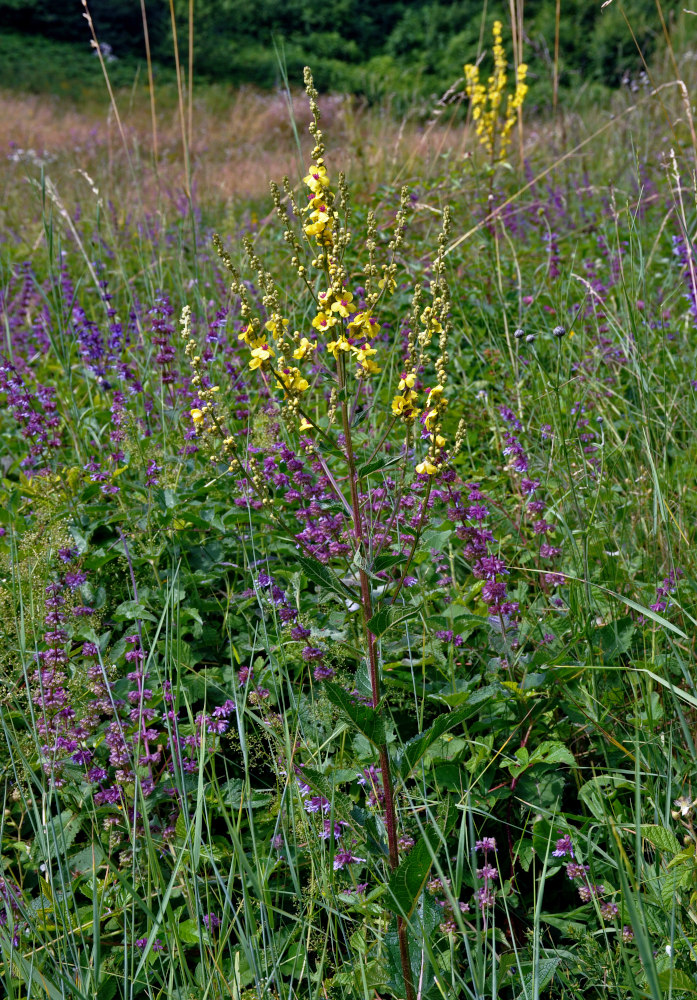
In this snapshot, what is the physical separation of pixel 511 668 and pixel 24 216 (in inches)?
210

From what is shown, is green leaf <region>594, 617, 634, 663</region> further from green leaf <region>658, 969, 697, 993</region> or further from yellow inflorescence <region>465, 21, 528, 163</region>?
yellow inflorescence <region>465, 21, 528, 163</region>

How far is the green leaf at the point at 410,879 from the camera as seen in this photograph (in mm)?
1076

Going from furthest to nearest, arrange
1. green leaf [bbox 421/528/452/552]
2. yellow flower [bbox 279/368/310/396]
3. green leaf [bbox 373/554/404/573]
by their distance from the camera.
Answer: green leaf [bbox 421/528/452/552] < yellow flower [bbox 279/368/310/396] < green leaf [bbox 373/554/404/573]

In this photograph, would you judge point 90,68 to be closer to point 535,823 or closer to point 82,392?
point 82,392

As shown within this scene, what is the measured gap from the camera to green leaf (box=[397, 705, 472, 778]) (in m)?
1.09

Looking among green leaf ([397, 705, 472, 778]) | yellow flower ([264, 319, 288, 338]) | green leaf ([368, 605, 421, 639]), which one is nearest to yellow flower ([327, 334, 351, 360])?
yellow flower ([264, 319, 288, 338])

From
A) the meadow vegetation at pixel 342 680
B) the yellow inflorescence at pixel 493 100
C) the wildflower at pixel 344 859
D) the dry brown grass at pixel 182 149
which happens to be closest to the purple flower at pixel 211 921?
the meadow vegetation at pixel 342 680

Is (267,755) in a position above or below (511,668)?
below

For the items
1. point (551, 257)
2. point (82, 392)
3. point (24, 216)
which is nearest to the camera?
point (82, 392)

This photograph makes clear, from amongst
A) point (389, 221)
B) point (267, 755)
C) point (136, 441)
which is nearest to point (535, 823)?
point (267, 755)

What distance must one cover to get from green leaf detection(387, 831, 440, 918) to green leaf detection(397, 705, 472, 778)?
4.2 inches

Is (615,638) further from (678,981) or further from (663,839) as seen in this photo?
(678,981)

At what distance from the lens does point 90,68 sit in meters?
17.2

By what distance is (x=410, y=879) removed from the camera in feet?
3.55
